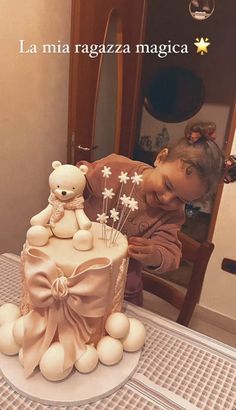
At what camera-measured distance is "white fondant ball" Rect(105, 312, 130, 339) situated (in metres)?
0.64

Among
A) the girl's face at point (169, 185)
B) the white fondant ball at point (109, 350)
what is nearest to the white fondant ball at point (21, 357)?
the white fondant ball at point (109, 350)

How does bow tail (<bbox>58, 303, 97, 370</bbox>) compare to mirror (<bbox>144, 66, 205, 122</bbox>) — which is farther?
mirror (<bbox>144, 66, 205, 122</bbox>)

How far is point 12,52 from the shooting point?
155cm

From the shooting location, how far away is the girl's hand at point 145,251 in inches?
27.2

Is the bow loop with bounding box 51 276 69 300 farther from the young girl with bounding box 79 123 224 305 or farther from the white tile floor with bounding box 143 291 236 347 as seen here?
the white tile floor with bounding box 143 291 236 347

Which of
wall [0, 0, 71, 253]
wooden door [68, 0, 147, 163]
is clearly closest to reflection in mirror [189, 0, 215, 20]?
wooden door [68, 0, 147, 163]

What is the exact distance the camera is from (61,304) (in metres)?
0.59

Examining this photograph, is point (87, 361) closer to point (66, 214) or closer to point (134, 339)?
point (134, 339)

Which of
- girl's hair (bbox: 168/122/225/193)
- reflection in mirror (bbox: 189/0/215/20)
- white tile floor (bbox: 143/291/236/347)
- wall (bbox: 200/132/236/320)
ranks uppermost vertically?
reflection in mirror (bbox: 189/0/215/20)

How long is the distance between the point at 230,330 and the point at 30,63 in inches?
68.1

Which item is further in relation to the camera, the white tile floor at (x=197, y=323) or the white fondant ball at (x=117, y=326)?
the white tile floor at (x=197, y=323)

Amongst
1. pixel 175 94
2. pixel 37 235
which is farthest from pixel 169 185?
pixel 175 94

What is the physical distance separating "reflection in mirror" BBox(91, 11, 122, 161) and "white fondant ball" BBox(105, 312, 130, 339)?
1416 millimetres

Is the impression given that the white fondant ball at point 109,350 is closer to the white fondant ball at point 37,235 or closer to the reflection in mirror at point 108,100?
the white fondant ball at point 37,235
